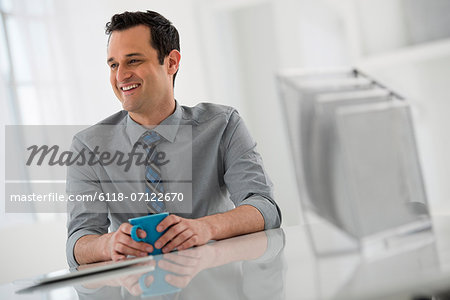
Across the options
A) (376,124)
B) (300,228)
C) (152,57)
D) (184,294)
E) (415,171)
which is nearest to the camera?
(184,294)

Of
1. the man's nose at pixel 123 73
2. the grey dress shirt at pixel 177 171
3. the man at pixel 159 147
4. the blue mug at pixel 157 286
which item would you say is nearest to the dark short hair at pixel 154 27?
the man at pixel 159 147

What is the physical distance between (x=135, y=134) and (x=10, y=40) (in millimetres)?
1772

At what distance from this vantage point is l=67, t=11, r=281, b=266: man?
1.45 meters

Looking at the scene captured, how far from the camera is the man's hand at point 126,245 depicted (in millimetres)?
1190

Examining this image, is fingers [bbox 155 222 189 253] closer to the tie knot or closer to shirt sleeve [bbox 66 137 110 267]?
shirt sleeve [bbox 66 137 110 267]

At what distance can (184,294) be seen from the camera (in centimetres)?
67

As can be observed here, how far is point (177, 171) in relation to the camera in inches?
64.2

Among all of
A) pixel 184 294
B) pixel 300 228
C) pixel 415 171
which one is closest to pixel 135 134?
pixel 300 228

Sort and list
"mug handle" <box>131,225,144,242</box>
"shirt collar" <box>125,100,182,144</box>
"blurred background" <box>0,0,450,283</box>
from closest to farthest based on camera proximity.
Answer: "mug handle" <box>131,225,144,242</box>
"shirt collar" <box>125,100,182,144</box>
"blurred background" <box>0,0,450,283</box>

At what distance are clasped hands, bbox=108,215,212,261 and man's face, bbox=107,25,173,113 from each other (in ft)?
1.96

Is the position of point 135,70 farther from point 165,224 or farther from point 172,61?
point 165,224

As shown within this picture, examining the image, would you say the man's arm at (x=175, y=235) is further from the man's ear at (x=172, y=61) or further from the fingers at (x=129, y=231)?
the man's ear at (x=172, y=61)

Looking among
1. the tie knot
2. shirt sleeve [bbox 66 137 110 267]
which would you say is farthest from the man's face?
shirt sleeve [bbox 66 137 110 267]

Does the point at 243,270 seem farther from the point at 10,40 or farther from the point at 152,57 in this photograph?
the point at 10,40
